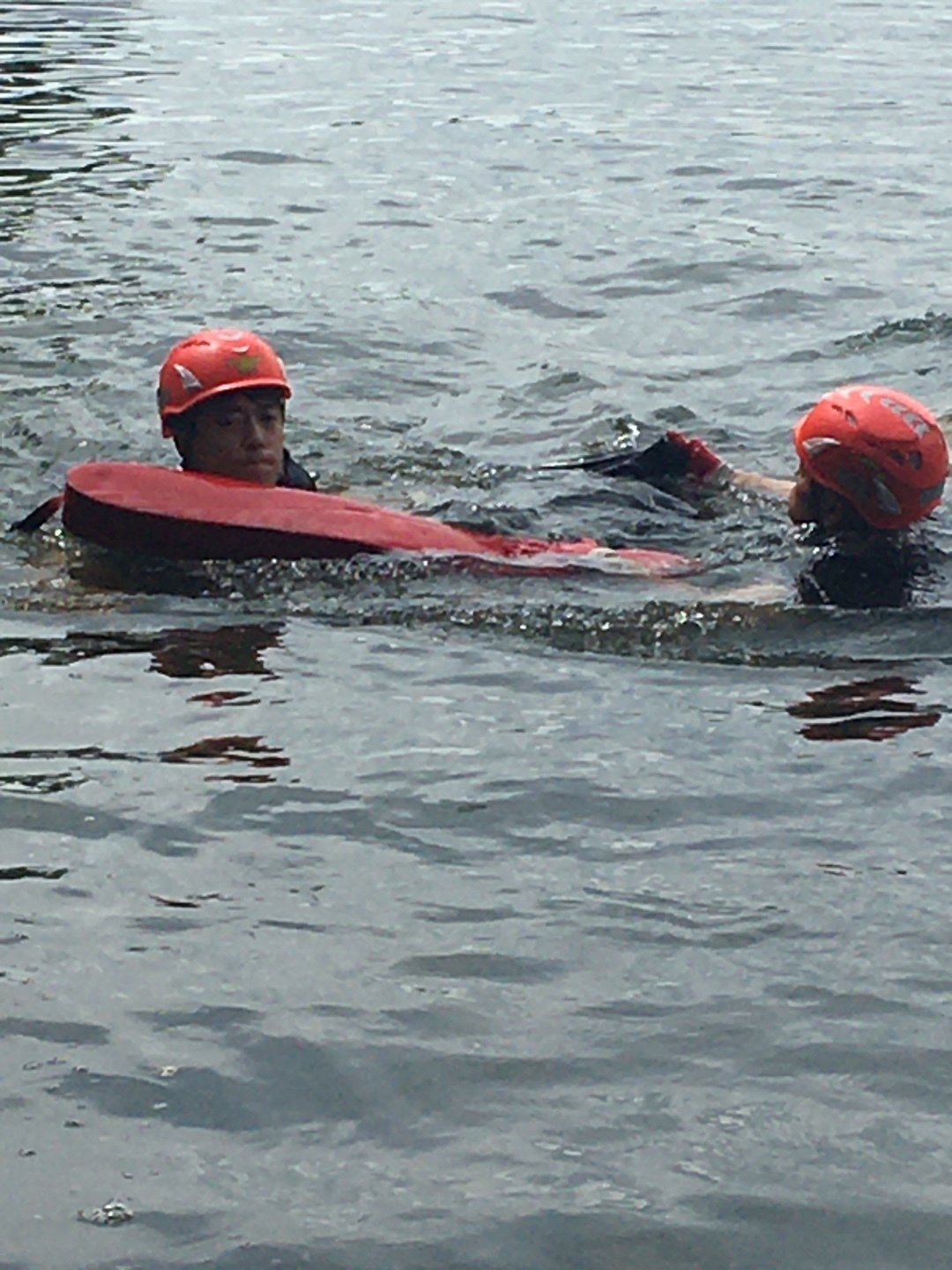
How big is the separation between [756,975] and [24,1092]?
171 centimetres

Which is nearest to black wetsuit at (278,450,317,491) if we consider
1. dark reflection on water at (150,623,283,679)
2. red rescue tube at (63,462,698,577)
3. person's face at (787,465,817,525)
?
red rescue tube at (63,462,698,577)

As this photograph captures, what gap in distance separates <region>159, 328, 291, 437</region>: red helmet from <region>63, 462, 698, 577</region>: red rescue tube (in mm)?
334

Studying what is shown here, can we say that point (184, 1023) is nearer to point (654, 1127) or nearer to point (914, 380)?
point (654, 1127)

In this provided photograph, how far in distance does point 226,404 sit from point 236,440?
15cm

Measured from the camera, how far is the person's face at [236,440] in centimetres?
851

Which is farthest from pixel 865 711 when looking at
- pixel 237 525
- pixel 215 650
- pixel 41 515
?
pixel 41 515

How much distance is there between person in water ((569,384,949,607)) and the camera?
8.36 m

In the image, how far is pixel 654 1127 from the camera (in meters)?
4.61

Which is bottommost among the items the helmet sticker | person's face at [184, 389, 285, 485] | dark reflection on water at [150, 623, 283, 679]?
dark reflection on water at [150, 623, 283, 679]

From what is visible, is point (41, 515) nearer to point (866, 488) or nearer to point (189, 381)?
point (189, 381)

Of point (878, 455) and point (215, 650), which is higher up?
point (878, 455)

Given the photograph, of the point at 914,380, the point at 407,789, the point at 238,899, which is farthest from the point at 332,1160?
the point at 914,380

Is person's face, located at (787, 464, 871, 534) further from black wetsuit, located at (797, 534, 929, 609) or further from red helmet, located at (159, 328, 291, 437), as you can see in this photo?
red helmet, located at (159, 328, 291, 437)

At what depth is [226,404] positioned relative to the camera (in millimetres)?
8469
